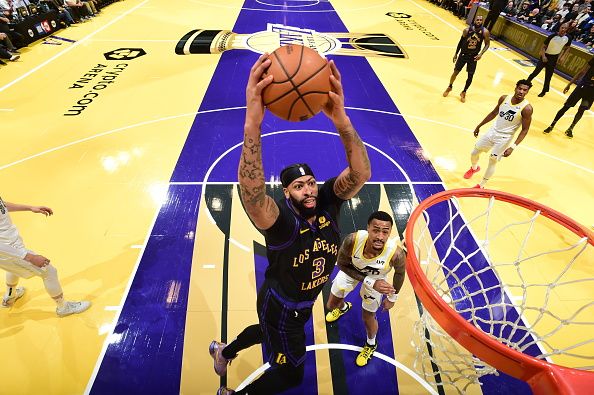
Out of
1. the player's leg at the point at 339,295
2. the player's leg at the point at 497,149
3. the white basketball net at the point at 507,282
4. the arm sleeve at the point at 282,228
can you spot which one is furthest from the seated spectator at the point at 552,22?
the arm sleeve at the point at 282,228

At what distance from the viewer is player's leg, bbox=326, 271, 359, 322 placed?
3.57m

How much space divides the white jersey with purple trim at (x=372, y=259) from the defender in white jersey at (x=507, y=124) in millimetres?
3393

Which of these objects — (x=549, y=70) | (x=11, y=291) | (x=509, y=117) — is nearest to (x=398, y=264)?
(x=509, y=117)

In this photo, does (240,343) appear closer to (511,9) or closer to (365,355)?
(365,355)

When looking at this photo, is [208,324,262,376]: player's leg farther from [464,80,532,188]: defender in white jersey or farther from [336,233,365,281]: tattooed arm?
[464,80,532,188]: defender in white jersey

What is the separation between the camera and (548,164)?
6746 millimetres

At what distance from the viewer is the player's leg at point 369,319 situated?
3.35 m

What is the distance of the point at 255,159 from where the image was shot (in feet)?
6.35

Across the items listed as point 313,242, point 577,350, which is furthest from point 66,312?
point 577,350

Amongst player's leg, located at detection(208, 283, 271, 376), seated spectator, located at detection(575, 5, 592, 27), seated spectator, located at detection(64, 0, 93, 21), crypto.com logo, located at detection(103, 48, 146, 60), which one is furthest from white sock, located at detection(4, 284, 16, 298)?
seated spectator, located at detection(575, 5, 592, 27)

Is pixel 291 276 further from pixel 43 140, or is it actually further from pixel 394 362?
pixel 43 140

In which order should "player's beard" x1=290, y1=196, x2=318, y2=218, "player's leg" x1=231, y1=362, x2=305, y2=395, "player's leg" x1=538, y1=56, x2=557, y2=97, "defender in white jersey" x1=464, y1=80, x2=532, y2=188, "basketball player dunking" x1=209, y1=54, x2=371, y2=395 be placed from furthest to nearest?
1. "player's leg" x1=538, y1=56, x2=557, y2=97
2. "defender in white jersey" x1=464, y1=80, x2=532, y2=188
3. "player's leg" x1=231, y1=362, x2=305, y2=395
4. "player's beard" x1=290, y1=196, x2=318, y2=218
5. "basketball player dunking" x1=209, y1=54, x2=371, y2=395

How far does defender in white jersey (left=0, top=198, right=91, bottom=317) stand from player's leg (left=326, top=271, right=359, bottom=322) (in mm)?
2802

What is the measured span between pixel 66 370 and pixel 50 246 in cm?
194
